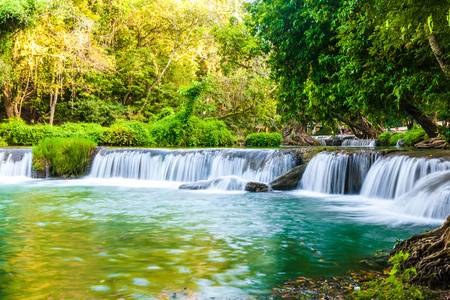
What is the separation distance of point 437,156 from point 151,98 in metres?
28.1

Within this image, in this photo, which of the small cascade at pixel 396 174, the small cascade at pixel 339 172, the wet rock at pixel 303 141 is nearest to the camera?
the small cascade at pixel 396 174

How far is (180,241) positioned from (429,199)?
221 inches

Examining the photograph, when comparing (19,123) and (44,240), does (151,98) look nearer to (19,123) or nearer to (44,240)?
(19,123)

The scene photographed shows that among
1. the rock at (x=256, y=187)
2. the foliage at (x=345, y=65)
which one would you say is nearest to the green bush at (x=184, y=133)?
the foliage at (x=345, y=65)

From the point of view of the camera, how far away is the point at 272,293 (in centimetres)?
404

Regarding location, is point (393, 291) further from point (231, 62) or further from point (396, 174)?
point (231, 62)

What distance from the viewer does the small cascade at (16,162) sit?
60.1 feet

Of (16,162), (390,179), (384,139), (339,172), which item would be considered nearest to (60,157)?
(16,162)

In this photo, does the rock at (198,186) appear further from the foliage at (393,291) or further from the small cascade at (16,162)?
the foliage at (393,291)

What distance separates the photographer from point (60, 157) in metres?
17.5

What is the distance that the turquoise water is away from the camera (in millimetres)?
4348

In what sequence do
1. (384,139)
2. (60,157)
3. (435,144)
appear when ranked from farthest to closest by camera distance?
(384,139) < (435,144) < (60,157)

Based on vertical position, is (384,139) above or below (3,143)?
above

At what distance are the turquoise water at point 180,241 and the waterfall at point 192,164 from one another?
11.8 ft
